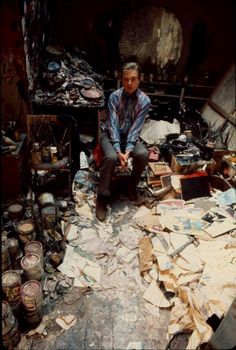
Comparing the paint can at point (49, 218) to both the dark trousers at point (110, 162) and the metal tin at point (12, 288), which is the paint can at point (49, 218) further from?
the metal tin at point (12, 288)

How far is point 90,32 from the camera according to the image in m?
6.46

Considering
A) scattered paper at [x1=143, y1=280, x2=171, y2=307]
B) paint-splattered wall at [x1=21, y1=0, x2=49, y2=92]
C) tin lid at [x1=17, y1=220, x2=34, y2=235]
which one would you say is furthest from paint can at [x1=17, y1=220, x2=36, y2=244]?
paint-splattered wall at [x1=21, y1=0, x2=49, y2=92]

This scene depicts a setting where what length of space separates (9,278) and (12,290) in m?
0.12

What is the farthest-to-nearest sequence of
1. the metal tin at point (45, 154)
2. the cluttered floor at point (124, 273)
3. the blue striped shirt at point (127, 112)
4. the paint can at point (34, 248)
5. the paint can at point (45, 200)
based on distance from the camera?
the blue striped shirt at point (127, 112), the metal tin at point (45, 154), the paint can at point (45, 200), the paint can at point (34, 248), the cluttered floor at point (124, 273)

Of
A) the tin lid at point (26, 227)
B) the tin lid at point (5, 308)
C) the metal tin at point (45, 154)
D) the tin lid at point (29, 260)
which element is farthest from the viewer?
the metal tin at point (45, 154)

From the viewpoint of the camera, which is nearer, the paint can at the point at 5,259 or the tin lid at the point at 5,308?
the tin lid at the point at 5,308

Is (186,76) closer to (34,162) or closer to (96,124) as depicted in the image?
(96,124)

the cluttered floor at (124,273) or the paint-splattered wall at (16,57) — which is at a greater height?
the paint-splattered wall at (16,57)

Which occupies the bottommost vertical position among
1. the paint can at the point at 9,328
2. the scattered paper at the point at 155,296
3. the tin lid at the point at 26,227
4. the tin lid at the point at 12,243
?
the scattered paper at the point at 155,296

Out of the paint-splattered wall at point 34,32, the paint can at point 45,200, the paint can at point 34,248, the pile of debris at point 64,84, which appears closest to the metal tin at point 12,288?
the paint can at point 34,248

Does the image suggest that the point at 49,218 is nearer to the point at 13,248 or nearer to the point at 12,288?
the point at 13,248

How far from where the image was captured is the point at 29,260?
3078 millimetres

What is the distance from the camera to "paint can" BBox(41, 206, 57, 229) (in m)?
3.75

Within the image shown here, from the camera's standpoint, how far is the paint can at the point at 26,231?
3.36 metres
